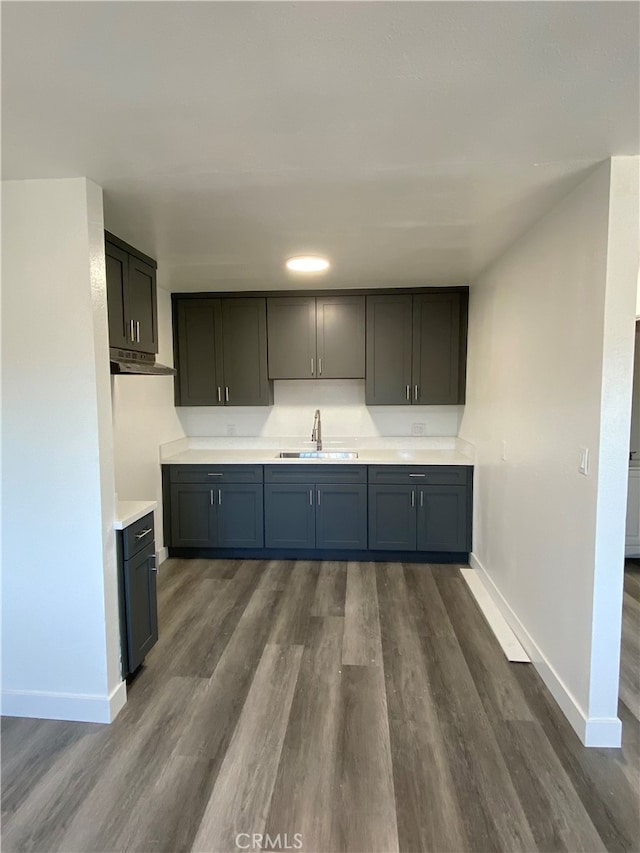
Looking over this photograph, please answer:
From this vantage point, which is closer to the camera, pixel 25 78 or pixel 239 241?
pixel 25 78

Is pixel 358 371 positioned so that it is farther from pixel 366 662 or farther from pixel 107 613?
pixel 107 613

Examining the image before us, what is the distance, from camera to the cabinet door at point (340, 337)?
12.8 ft

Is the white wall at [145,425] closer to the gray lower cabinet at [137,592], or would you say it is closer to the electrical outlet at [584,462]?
the gray lower cabinet at [137,592]

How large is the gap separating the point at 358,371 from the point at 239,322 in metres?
1.20

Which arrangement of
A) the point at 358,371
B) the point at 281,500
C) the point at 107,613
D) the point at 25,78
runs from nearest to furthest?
1. the point at 25,78
2. the point at 107,613
3. the point at 281,500
4. the point at 358,371

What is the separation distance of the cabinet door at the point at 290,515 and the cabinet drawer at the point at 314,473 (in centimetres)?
6

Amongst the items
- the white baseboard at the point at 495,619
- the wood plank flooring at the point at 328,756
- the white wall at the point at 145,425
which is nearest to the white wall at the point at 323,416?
the white wall at the point at 145,425

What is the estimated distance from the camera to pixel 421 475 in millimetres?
3605

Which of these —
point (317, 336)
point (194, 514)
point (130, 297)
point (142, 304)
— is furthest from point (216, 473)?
point (130, 297)

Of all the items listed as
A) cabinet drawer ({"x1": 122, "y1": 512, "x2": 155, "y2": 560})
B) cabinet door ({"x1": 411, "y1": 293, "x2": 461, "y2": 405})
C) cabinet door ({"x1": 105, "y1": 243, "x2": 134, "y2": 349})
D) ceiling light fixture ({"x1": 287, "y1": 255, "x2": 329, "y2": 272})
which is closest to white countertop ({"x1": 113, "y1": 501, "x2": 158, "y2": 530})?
cabinet drawer ({"x1": 122, "y1": 512, "x2": 155, "y2": 560})

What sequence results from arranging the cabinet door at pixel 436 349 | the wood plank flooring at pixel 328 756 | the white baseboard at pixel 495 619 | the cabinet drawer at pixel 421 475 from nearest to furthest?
the wood plank flooring at pixel 328 756, the white baseboard at pixel 495 619, the cabinet drawer at pixel 421 475, the cabinet door at pixel 436 349

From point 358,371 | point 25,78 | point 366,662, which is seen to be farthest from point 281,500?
point 25,78

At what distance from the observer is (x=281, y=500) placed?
3721 millimetres

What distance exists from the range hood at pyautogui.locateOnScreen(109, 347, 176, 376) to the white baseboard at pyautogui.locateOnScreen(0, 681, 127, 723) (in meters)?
1.51
